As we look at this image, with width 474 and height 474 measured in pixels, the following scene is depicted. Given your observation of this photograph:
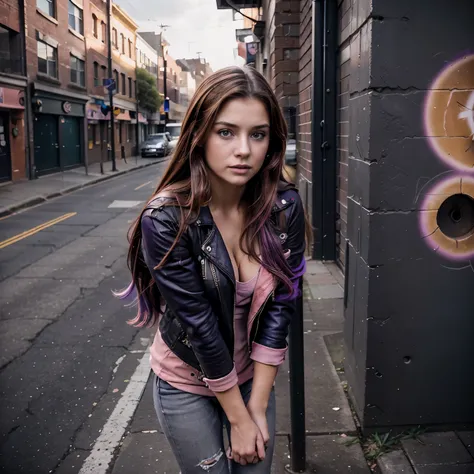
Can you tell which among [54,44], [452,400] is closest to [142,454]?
[452,400]

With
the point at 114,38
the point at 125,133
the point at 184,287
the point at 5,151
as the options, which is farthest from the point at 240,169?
the point at 125,133

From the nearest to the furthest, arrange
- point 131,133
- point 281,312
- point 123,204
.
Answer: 1. point 281,312
2. point 123,204
3. point 131,133

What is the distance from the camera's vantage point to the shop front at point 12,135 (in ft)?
67.5

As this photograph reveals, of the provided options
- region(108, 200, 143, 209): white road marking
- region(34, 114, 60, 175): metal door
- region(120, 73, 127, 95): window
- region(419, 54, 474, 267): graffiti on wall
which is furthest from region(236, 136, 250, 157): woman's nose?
region(120, 73, 127, 95): window

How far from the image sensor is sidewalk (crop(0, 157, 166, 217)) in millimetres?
16062

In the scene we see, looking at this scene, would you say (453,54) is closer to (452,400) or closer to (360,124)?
(360,124)

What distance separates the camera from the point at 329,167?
7.72 meters

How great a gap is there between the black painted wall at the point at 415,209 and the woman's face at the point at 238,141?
1.39 m

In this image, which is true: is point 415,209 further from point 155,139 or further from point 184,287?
point 155,139

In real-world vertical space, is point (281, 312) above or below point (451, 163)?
below

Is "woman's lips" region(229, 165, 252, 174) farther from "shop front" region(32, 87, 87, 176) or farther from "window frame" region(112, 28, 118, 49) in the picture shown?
"window frame" region(112, 28, 118, 49)

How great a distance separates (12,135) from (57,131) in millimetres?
5954

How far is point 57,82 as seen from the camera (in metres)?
26.3

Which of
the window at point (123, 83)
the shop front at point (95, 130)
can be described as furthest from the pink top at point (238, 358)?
the window at point (123, 83)
